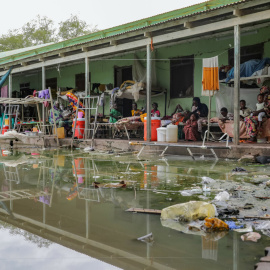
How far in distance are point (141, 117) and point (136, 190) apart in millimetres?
7461

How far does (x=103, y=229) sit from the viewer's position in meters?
3.12

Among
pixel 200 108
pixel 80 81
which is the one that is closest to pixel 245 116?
pixel 200 108

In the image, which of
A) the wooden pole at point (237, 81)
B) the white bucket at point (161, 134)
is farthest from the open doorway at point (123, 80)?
the wooden pole at point (237, 81)

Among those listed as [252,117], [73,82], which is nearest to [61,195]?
[252,117]

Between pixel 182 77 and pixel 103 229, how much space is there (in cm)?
1022

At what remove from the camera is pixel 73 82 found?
55.2ft

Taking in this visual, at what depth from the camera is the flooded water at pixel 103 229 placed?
2441 millimetres

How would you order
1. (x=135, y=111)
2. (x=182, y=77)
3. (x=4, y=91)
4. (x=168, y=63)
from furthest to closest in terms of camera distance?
1. (x=4, y=91)
2. (x=135, y=111)
3. (x=168, y=63)
4. (x=182, y=77)

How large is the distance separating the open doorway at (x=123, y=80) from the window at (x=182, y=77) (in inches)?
86.1

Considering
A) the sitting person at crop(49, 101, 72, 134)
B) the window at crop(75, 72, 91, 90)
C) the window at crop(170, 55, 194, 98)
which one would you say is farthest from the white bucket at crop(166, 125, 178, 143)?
the window at crop(75, 72, 91, 90)

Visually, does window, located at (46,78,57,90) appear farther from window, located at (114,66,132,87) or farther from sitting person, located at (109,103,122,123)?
sitting person, located at (109,103,122,123)

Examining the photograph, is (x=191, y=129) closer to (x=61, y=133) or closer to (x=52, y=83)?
(x=61, y=133)

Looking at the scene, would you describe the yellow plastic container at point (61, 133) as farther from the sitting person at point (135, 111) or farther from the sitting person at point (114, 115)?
the sitting person at point (135, 111)

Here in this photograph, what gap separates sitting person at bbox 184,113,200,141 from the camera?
10742 millimetres
